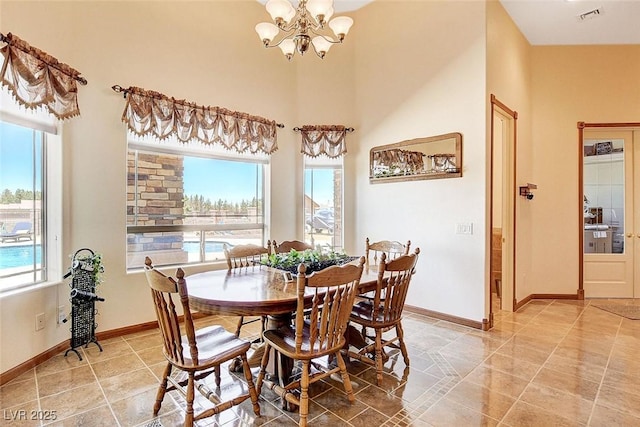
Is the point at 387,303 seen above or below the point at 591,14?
below

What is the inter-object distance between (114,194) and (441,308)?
3671 mm

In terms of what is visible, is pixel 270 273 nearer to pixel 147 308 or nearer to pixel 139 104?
pixel 147 308

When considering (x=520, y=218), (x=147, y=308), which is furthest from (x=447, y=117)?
(x=147, y=308)

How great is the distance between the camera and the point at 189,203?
3961 mm

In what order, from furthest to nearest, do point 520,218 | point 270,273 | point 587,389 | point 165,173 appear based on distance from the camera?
point 520,218 → point 165,173 → point 270,273 → point 587,389

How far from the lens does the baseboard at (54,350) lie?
248 centimetres

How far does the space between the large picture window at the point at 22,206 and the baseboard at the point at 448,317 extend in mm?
3776

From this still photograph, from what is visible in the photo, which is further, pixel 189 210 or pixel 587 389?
pixel 189 210

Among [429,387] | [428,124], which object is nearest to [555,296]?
[428,124]

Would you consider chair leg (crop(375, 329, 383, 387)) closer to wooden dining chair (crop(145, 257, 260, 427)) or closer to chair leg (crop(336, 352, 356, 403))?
chair leg (crop(336, 352, 356, 403))

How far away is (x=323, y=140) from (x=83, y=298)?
10.6ft

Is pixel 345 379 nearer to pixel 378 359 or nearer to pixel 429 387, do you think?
pixel 378 359

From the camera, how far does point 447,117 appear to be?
3.84 m

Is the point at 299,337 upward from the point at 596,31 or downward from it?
downward
